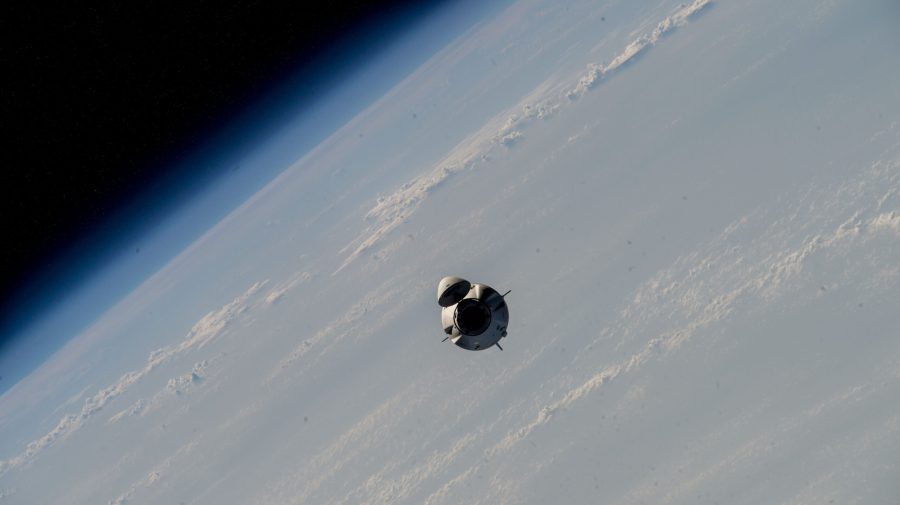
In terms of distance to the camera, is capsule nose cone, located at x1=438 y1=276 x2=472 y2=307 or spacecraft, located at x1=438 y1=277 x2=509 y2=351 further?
capsule nose cone, located at x1=438 y1=276 x2=472 y2=307

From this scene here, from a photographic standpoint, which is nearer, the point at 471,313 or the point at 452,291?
the point at 471,313

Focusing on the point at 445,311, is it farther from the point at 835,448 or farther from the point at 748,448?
the point at 835,448

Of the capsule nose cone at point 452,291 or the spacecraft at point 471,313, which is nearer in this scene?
the spacecraft at point 471,313

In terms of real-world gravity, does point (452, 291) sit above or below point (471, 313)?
above

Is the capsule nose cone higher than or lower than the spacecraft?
higher

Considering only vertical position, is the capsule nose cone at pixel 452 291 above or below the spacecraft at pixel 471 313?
above
